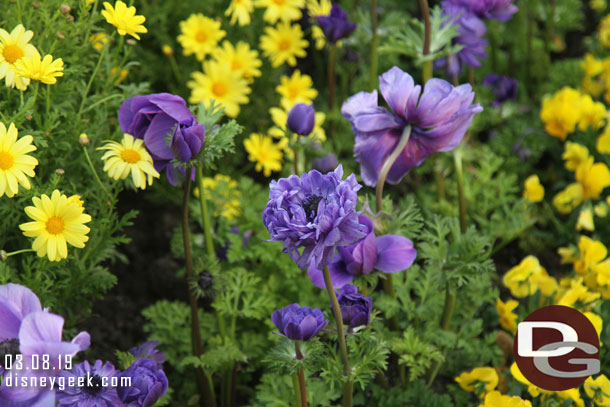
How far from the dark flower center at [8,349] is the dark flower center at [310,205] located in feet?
1.56

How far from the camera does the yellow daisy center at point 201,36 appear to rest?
2039 millimetres

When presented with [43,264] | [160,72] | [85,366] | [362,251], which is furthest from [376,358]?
[160,72]

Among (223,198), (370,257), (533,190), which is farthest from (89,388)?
(533,190)

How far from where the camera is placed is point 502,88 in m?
2.43

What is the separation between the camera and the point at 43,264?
1343mm

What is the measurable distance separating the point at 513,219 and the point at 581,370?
635 millimetres

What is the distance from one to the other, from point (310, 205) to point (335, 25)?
1.13m

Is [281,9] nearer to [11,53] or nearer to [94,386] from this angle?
[11,53]

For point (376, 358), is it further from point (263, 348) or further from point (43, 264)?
point (43, 264)

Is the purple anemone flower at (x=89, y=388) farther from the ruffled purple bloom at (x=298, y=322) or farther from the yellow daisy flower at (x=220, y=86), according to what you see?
the yellow daisy flower at (x=220, y=86)

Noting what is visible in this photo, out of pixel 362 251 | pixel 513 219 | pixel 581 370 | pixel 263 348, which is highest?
pixel 513 219

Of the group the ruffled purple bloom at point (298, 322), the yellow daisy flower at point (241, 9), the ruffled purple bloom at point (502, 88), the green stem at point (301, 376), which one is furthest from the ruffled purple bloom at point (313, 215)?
the ruffled purple bloom at point (502, 88)

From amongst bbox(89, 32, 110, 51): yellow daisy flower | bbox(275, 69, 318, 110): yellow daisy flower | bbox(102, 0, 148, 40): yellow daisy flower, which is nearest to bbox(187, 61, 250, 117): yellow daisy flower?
bbox(275, 69, 318, 110): yellow daisy flower

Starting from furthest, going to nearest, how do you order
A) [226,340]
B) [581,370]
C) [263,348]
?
[263,348] → [226,340] → [581,370]
